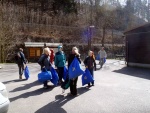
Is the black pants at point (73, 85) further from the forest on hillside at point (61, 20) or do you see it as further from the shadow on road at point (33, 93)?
the forest on hillside at point (61, 20)

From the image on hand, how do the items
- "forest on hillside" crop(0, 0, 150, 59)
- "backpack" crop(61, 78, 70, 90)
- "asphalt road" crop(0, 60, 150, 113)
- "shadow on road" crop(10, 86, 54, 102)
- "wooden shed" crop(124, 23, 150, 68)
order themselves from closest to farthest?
"asphalt road" crop(0, 60, 150, 113) < "shadow on road" crop(10, 86, 54, 102) < "backpack" crop(61, 78, 70, 90) < "wooden shed" crop(124, 23, 150, 68) < "forest on hillside" crop(0, 0, 150, 59)

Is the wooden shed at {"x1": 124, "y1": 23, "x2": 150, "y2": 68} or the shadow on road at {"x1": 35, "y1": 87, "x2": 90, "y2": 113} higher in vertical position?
the wooden shed at {"x1": 124, "y1": 23, "x2": 150, "y2": 68}

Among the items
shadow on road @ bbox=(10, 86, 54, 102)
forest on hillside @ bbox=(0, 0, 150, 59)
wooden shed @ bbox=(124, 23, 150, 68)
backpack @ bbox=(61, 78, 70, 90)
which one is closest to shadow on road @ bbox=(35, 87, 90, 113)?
backpack @ bbox=(61, 78, 70, 90)

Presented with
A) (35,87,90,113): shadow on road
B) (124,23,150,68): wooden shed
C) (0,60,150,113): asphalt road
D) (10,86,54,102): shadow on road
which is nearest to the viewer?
(35,87,90,113): shadow on road

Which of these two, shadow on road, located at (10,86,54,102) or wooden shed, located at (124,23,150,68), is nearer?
shadow on road, located at (10,86,54,102)

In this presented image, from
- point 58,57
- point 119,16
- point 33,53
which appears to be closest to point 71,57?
point 58,57

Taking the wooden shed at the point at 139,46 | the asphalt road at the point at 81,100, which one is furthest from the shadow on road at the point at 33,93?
the wooden shed at the point at 139,46

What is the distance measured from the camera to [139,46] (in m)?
16.9

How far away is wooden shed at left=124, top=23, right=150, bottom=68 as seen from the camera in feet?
52.2

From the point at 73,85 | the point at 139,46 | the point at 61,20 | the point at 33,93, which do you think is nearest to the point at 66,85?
the point at 73,85

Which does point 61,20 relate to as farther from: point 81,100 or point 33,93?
point 81,100

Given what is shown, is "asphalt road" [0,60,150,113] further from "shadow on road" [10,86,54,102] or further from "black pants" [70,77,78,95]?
"black pants" [70,77,78,95]

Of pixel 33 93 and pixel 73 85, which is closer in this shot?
pixel 73 85

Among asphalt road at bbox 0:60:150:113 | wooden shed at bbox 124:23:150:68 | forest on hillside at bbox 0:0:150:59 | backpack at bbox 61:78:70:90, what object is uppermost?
forest on hillside at bbox 0:0:150:59
